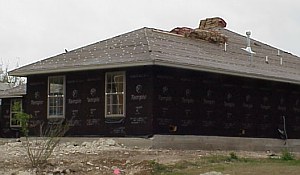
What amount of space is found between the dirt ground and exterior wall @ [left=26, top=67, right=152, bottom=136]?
0.71 meters

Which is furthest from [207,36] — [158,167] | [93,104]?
[158,167]

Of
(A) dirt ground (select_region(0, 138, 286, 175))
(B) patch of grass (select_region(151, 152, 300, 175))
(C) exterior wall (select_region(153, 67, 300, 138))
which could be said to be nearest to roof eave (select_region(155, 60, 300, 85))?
(C) exterior wall (select_region(153, 67, 300, 138))

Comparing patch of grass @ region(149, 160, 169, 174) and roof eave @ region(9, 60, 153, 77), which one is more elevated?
roof eave @ region(9, 60, 153, 77)

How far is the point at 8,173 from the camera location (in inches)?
615

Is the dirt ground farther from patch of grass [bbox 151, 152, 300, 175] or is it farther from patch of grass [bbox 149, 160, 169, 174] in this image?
patch of grass [bbox 151, 152, 300, 175]

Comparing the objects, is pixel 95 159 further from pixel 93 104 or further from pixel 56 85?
pixel 56 85

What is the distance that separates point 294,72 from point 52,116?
1139 centimetres

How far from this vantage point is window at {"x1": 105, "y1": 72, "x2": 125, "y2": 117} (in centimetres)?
2228

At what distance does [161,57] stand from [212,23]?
14372mm

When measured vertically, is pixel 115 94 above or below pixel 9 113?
above

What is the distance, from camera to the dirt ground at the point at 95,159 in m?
16.0

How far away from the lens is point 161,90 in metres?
21.6

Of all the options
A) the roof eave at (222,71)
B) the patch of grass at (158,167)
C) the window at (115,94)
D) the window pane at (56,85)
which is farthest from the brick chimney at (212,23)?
the patch of grass at (158,167)

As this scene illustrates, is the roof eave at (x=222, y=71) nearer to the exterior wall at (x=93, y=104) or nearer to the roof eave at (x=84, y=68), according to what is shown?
the roof eave at (x=84, y=68)
